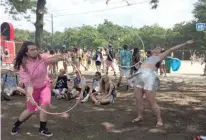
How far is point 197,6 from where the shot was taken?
66.0 m

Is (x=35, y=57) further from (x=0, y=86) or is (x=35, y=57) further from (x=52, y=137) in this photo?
(x=0, y=86)

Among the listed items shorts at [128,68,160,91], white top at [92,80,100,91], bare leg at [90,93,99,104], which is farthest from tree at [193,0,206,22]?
shorts at [128,68,160,91]

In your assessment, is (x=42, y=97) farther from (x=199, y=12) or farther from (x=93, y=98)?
(x=199, y=12)

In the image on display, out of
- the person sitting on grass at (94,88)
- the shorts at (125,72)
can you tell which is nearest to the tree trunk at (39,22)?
the shorts at (125,72)

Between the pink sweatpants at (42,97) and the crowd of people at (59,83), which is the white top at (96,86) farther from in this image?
the pink sweatpants at (42,97)

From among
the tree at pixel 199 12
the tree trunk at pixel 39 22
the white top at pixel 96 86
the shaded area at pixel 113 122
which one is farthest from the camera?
the tree at pixel 199 12

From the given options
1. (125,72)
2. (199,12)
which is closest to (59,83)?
(125,72)

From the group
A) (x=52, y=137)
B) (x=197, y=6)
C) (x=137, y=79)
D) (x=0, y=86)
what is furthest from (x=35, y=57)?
(x=197, y=6)

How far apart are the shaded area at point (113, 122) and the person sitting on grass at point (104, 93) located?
18 centimetres

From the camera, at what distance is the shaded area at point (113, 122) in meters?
6.66

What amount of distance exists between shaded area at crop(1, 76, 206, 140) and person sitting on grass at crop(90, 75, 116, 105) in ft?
0.59

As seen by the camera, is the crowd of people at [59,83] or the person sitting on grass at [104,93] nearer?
the crowd of people at [59,83]

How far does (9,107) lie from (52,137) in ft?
9.27

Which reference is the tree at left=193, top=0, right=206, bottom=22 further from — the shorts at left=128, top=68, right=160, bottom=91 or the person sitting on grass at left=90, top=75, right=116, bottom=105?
the shorts at left=128, top=68, right=160, bottom=91
